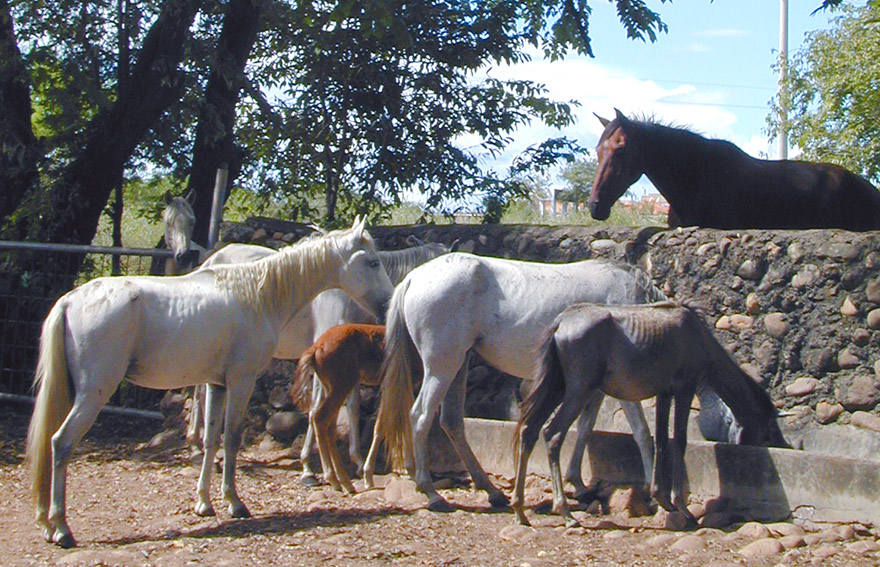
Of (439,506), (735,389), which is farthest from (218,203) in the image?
(735,389)

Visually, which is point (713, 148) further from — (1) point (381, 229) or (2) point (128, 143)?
(2) point (128, 143)

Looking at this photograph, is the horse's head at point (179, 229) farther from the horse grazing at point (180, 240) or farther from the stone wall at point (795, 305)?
the stone wall at point (795, 305)

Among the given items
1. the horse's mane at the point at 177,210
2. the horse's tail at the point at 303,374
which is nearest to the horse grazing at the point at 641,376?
the horse's tail at the point at 303,374

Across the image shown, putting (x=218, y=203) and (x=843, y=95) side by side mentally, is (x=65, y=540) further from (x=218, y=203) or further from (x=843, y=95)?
(x=843, y=95)

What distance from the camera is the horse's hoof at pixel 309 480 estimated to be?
23.1ft

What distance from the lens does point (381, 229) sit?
8656 millimetres

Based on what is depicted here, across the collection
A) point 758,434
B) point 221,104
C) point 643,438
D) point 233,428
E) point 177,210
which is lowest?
point 233,428

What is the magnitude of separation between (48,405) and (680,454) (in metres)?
3.42

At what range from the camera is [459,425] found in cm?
643

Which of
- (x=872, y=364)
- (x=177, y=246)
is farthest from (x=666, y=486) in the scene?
(x=177, y=246)

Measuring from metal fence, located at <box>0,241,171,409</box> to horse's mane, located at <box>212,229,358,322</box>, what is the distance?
3242 mm

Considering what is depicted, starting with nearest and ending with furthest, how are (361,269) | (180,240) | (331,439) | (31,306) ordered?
(361,269), (331,439), (180,240), (31,306)

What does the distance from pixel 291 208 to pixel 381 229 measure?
292cm

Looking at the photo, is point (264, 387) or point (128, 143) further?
point (128, 143)
